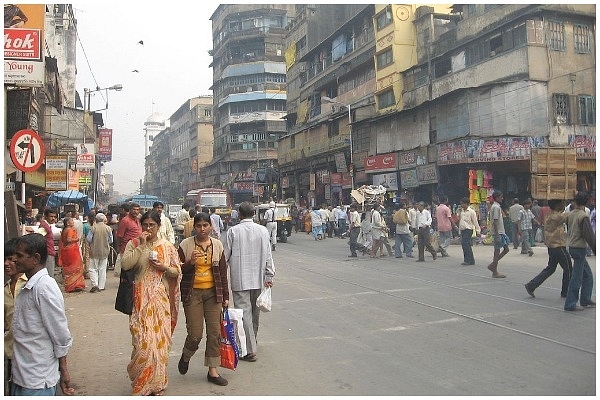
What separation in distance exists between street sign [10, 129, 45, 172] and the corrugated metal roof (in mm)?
62257

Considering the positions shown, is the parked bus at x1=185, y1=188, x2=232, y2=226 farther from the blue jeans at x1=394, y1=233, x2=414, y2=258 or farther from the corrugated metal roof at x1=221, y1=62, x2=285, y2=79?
the corrugated metal roof at x1=221, y1=62, x2=285, y2=79

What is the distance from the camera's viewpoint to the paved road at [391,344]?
15.6ft

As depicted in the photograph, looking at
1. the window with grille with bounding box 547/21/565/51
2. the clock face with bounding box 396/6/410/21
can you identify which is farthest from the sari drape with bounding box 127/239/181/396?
the clock face with bounding box 396/6/410/21

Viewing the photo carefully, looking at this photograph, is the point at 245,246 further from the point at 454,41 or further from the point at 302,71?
the point at 302,71

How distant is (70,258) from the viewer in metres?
10.6

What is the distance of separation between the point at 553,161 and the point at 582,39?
10945 mm

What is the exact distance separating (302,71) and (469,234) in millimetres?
39242

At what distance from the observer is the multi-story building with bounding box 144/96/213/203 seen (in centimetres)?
8925

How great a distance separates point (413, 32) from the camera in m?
33.2

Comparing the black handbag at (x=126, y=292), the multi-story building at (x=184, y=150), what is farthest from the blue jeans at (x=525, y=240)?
the multi-story building at (x=184, y=150)

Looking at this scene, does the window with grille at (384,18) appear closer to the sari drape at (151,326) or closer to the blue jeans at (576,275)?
the blue jeans at (576,275)

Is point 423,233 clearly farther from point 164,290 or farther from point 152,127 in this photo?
point 152,127

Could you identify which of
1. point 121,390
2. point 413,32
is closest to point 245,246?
point 121,390

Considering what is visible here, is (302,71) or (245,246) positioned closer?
(245,246)
